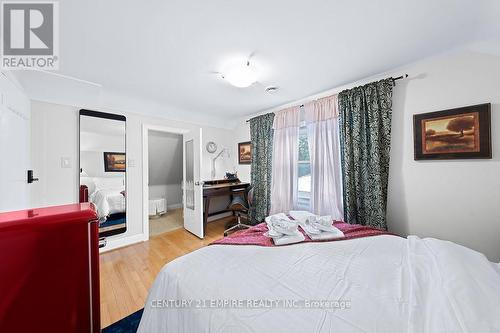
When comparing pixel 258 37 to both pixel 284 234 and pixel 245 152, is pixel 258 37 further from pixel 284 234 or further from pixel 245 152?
pixel 245 152

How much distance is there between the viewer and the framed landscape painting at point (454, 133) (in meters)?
1.66

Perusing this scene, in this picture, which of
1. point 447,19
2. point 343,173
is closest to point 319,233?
point 343,173

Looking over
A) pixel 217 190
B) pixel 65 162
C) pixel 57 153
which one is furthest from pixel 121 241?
pixel 217 190

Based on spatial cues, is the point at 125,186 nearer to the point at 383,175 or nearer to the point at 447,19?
the point at 383,175

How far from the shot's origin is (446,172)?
1.85m

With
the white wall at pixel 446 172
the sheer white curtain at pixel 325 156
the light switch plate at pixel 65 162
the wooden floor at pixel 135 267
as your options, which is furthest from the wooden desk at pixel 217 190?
the white wall at pixel 446 172

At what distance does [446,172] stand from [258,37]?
2226 mm

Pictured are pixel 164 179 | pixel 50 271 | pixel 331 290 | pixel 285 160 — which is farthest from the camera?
pixel 164 179

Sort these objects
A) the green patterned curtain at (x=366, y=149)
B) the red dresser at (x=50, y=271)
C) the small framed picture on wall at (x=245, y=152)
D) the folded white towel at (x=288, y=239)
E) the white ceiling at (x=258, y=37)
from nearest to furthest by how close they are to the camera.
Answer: the red dresser at (x=50, y=271) < the white ceiling at (x=258, y=37) < the folded white towel at (x=288, y=239) < the green patterned curtain at (x=366, y=149) < the small framed picture on wall at (x=245, y=152)

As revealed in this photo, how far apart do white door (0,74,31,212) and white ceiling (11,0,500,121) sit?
1.44ft

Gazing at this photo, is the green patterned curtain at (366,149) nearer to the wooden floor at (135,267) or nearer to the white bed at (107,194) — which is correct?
the wooden floor at (135,267)

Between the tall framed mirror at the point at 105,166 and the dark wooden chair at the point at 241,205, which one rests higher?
the tall framed mirror at the point at 105,166

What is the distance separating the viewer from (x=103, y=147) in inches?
103

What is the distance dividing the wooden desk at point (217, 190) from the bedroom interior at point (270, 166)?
0.09 m
